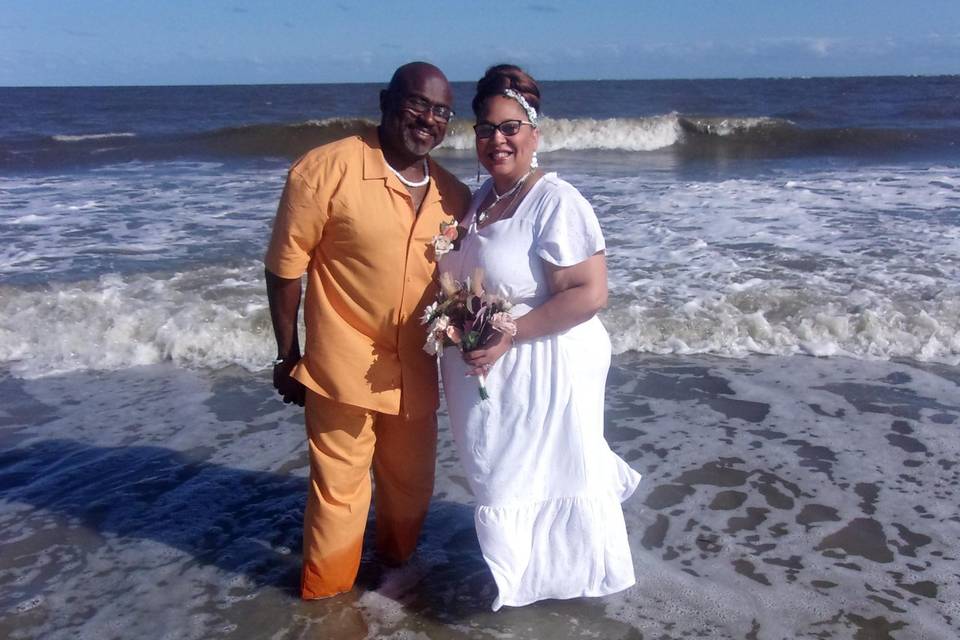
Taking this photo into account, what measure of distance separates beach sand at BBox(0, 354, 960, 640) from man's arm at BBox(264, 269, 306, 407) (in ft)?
2.81

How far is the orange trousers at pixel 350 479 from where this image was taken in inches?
123

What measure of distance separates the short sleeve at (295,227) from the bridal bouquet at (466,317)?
45 cm

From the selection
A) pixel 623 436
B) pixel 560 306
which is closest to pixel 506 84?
pixel 560 306

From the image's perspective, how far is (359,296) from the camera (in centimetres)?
300

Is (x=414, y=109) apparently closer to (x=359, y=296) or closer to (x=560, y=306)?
(x=359, y=296)

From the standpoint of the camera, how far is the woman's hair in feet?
9.25

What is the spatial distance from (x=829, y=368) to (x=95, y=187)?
42.7 ft

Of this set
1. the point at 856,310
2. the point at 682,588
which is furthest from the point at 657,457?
the point at 856,310

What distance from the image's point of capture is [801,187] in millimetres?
13195

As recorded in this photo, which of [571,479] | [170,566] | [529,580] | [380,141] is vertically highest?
[380,141]

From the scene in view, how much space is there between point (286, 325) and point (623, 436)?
99.4 inches

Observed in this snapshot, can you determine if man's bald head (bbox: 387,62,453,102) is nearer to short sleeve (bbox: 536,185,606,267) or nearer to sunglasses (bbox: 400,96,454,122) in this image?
sunglasses (bbox: 400,96,454,122)

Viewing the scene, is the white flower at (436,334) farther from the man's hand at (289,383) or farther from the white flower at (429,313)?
the man's hand at (289,383)

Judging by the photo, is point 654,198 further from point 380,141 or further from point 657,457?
point 380,141
